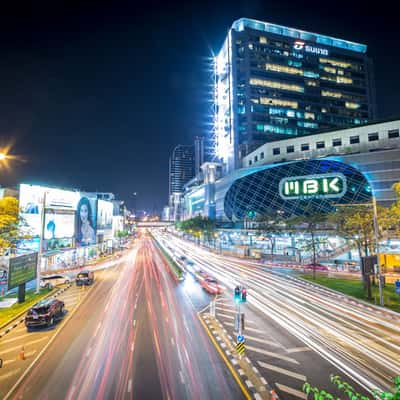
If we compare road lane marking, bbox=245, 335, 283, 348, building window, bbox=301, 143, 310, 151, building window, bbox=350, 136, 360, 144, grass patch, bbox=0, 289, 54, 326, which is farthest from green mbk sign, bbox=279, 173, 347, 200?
grass patch, bbox=0, 289, 54, 326

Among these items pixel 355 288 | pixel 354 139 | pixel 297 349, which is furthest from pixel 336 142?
pixel 297 349

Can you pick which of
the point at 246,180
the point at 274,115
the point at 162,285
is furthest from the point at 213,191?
the point at 162,285

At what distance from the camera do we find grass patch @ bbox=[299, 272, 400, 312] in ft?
82.3

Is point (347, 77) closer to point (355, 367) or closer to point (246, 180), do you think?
point (246, 180)

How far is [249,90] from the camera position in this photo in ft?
365

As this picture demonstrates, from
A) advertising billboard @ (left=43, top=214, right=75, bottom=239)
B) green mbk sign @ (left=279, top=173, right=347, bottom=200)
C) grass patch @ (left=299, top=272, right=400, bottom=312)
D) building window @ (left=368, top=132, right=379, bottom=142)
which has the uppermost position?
building window @ (left=368, top=132, right=379, bottom=142)

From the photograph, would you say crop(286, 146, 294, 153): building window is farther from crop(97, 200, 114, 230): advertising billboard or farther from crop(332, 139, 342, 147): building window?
crop(97, 200, 114, 230): advertising billboard

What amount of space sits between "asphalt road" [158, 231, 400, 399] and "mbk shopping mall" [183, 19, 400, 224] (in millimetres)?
50588

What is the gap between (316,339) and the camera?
1681 centimetres

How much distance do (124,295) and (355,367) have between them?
71.4 feet

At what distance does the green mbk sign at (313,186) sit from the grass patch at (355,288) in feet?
114

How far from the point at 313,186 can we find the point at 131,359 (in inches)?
2644

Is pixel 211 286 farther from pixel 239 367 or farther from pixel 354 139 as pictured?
pixel 354 139

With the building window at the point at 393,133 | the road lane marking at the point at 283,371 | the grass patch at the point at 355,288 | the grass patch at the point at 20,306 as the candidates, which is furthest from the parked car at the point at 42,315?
the building window at the point at 393,133
